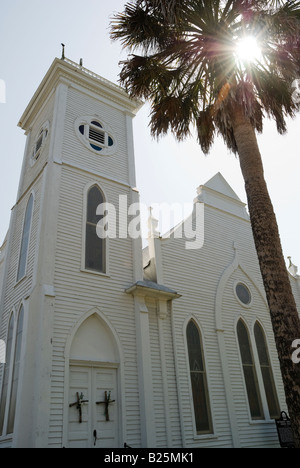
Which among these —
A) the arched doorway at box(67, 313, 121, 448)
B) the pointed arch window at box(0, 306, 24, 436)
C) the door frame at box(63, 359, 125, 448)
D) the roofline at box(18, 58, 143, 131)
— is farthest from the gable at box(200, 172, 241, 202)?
the pointed arch window at box(0, 306, 24, 436)

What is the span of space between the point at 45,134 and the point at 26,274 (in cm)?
597

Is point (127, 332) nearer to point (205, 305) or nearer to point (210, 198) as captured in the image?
point (205, 305)

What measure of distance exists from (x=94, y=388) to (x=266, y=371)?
775 centimetres

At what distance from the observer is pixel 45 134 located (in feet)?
49.8

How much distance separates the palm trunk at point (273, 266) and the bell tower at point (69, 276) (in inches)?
194

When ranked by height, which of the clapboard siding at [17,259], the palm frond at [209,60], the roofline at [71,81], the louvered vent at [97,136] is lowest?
the clapboard siding at [17,259]

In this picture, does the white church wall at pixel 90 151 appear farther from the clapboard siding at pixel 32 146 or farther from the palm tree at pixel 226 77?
the palm tree at pixel 226 77

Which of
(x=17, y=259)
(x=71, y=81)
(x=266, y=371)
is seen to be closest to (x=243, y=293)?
(x=266, y=371)

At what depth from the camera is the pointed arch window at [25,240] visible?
42.1 feet

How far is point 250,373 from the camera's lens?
14.8m

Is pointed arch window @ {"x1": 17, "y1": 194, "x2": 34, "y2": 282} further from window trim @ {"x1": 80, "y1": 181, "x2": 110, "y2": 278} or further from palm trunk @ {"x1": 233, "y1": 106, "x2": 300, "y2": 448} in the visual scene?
palm trunk @ {"x1": 233, "y1": 106, "x2": 300, "y2": 448}

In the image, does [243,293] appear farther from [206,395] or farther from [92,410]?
[92,410]

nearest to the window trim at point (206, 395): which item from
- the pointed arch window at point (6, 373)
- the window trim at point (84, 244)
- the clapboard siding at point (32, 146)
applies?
the window trim at point (84, 244)

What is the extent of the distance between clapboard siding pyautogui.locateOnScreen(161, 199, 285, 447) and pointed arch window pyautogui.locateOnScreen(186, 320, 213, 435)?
177 millimetres
